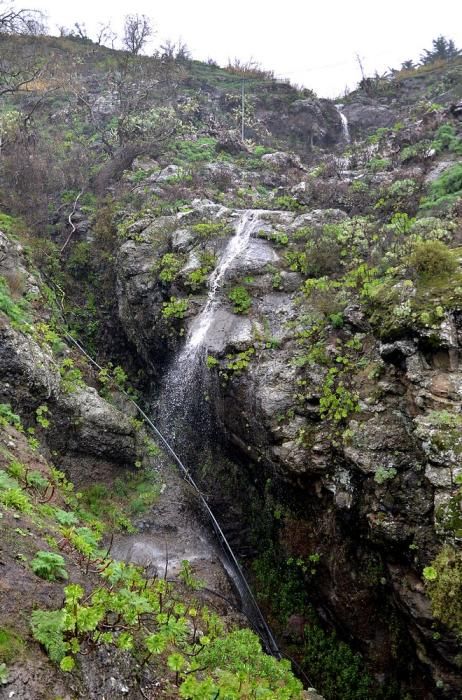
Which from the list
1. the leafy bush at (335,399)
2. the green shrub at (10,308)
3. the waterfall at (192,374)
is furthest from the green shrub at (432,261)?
the green shrub at (10,308)

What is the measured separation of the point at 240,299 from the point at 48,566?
361 inches

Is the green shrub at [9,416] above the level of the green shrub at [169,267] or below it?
below

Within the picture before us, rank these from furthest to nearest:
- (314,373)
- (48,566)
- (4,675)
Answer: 1. (314,373)
2. (48,566)
3. (4,675)

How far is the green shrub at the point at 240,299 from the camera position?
41.9 ft

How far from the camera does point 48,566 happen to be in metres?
4.81

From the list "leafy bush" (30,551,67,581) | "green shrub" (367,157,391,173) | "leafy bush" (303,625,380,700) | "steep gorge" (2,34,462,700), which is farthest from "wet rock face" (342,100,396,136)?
"leafy bush" (30,551,67,581)

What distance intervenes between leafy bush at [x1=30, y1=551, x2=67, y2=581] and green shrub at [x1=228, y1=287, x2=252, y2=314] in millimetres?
8772

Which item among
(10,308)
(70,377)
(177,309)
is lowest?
(70,377)

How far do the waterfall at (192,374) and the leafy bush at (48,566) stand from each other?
25.8ft

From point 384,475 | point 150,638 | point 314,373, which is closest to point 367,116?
point 314,373

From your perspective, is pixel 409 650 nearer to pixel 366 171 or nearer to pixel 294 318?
pixel 294 318

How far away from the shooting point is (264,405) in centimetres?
→ 1058

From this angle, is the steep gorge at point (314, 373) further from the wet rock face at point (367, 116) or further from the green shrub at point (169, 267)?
the wet rock face at point (367, 116)

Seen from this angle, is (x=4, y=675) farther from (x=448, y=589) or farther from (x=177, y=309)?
(x=177, y=309)
